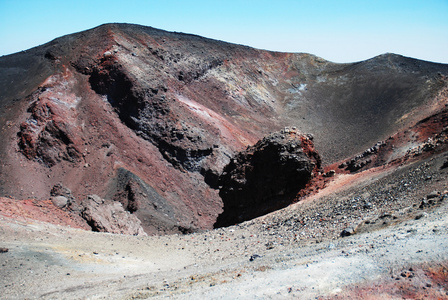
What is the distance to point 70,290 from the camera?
9.62 m

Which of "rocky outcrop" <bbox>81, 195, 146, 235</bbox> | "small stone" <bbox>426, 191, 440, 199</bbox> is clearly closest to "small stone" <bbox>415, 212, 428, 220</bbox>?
"small stone" <bbox>426, 191, 440, 199</bbox>

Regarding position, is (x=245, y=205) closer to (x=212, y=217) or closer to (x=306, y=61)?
(x=212, y=217)

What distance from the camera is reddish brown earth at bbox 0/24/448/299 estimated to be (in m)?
11.4

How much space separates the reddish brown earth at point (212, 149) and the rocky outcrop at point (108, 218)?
0.28 ft

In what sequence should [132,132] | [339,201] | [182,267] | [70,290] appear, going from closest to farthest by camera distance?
[70,290], [182,267], [339,201], [132,132]

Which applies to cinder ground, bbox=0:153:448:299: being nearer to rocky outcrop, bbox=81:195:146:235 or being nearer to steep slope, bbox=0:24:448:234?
rocky outcrop, bbox=81:195:146:235

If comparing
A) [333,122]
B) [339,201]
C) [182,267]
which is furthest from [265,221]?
[333,122]

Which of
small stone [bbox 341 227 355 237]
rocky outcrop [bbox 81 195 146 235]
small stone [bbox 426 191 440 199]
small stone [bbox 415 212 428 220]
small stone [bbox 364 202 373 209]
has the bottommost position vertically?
rocky outcrop [bbox 81 195 146 235]

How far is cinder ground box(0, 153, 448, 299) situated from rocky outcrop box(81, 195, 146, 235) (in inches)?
120

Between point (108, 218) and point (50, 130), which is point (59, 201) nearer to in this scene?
point (108, 218)

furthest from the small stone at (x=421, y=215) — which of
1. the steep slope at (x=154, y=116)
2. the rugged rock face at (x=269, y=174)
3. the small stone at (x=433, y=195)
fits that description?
the steep slope at (x=154, y=116)

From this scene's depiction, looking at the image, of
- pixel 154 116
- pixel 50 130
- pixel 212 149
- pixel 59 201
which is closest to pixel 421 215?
pixel 59 201

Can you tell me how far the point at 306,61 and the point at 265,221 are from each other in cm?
4779

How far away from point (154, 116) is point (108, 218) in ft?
39.9
